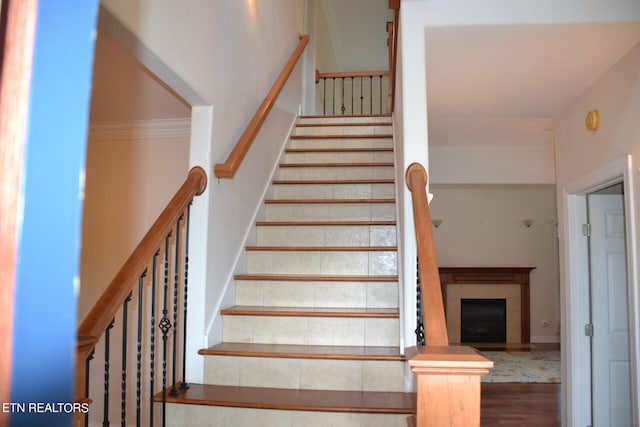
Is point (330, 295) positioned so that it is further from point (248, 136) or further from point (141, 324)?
point (141, 324)

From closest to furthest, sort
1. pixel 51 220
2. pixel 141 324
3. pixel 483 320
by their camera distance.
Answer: pixel 51 220 → pixel 141 324 → pixel 483 320

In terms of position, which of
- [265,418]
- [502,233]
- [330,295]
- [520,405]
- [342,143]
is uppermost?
[342,143]

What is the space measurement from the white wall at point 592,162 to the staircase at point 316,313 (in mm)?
1337

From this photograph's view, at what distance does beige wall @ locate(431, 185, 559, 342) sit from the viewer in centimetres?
920

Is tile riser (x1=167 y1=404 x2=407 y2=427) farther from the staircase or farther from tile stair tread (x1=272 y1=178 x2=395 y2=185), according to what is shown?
tile stair tread (x1=272 y1=178 x2=395 y2=185)

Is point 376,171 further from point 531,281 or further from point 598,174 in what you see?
point 531,281

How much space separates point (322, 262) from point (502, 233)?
670 cm

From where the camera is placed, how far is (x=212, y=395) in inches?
95.3

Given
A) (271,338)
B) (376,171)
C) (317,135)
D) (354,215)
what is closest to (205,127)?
(271,338)

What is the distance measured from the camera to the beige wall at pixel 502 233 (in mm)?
9195

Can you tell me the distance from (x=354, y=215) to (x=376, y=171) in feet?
2.19

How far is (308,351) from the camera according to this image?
2652 millimetres

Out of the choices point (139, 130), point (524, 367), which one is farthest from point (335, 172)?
point (524, 367)

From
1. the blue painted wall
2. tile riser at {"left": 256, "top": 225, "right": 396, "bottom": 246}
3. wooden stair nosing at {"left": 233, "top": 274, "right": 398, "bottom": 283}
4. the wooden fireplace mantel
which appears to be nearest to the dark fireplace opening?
the wooden fireplace mantel
